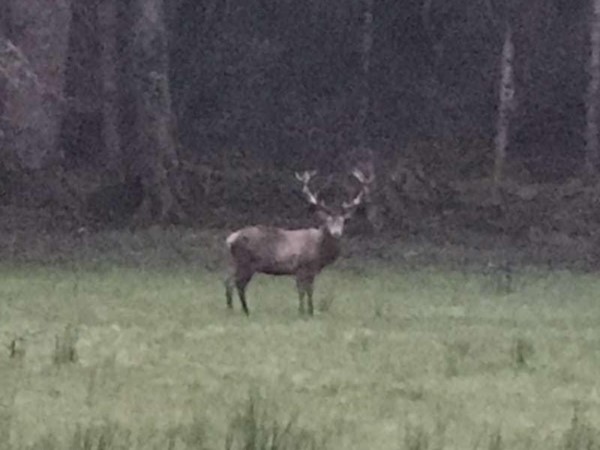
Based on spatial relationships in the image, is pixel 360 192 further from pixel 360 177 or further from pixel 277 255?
pixel 277 255

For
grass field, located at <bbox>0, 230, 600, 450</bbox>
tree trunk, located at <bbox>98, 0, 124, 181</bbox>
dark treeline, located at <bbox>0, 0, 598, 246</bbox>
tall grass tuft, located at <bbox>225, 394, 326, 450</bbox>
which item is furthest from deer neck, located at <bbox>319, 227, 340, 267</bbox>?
tree trunk, located at <bbox>98, 0, 124, 181</bbox>

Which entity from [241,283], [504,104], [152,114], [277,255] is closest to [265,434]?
[241,283]

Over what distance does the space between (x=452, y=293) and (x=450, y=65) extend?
1756cm

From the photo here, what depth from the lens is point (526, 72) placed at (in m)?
38.9

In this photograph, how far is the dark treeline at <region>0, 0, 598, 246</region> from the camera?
1319 inches

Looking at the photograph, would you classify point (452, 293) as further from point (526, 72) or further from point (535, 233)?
point (526, 72)

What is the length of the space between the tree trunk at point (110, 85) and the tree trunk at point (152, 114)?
6.49 feet

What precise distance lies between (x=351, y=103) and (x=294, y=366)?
78.2ft

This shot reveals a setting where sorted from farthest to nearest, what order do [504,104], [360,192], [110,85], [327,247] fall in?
[504,104], [110,85], [360,192], [327,247]

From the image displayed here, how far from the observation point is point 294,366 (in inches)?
575

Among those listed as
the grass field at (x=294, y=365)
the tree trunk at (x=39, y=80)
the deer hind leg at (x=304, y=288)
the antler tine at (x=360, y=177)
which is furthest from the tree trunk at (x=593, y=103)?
the deer hind leg at (x=304, y=288)

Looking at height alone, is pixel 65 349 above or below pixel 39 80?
below

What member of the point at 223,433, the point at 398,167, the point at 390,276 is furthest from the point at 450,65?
the point at 223,433

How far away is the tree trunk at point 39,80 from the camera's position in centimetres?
3061
